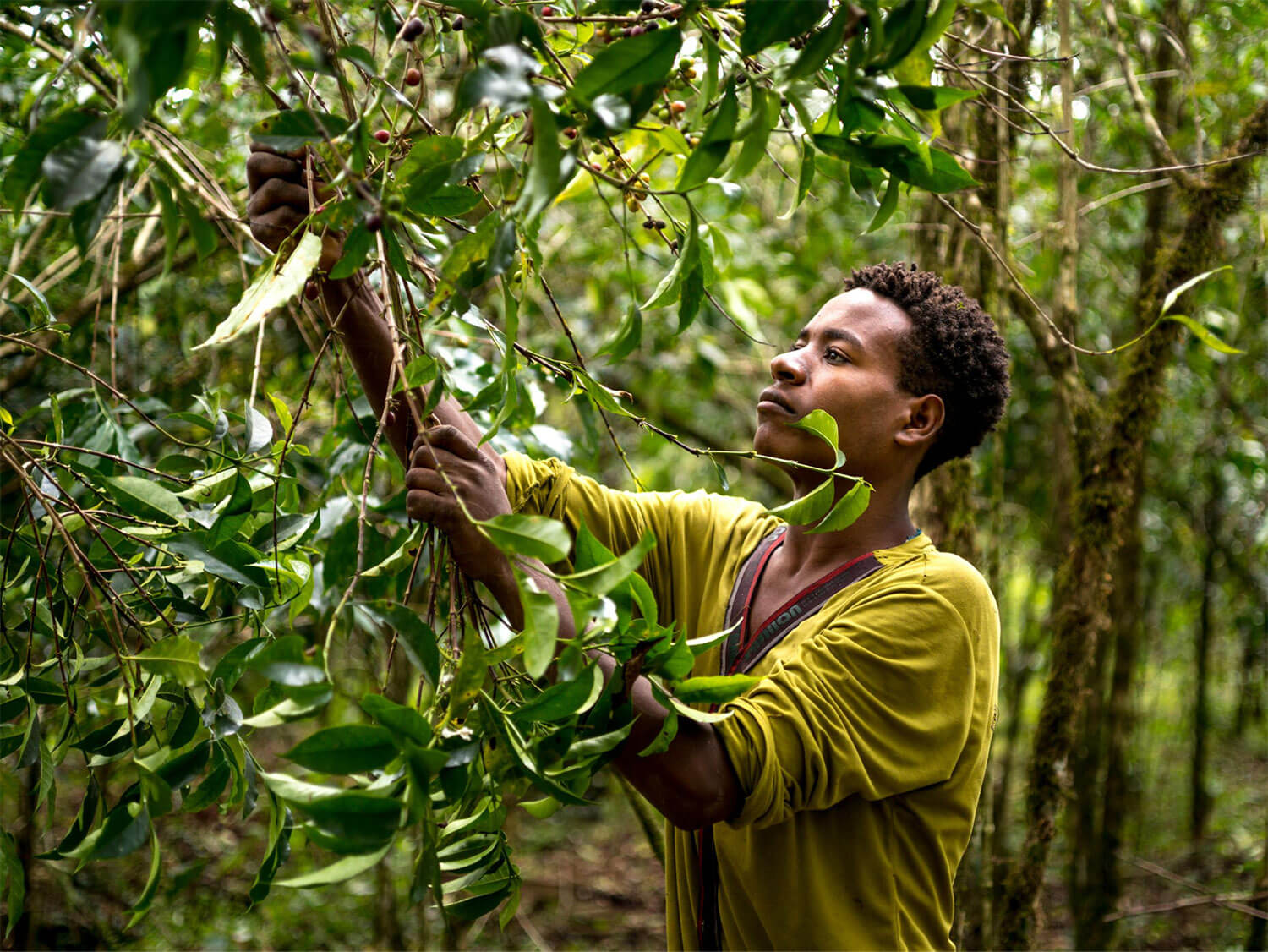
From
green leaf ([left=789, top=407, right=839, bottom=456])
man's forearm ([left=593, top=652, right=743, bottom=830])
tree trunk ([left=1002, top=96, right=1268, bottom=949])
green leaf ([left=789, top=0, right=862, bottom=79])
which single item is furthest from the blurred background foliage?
man's forearm ([left=593, top=652, right=743, bottom=830])

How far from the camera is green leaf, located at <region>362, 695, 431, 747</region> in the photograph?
0.79 m

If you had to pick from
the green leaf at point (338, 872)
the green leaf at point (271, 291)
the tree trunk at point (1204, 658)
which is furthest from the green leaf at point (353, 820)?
the tree trunk at point (1204, 658)

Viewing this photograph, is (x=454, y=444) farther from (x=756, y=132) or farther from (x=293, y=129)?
(x=756, y=132)

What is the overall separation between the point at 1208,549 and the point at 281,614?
447 centimetres

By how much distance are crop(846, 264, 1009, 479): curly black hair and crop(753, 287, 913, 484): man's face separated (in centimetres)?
3

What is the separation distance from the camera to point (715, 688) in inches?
39.1

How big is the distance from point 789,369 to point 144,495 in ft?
2.84

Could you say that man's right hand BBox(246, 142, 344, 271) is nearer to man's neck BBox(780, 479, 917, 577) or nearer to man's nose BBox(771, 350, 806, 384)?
man's nose BBox(771, 350, 806, 384)

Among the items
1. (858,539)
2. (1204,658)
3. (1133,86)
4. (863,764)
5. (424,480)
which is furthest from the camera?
(1204,658)

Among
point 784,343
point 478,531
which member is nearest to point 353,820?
point 478,531

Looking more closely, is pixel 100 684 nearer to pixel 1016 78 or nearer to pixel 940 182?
pixel 940 182

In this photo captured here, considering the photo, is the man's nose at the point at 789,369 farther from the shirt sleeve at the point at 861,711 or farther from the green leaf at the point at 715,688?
the green leaf at the point at 715,688

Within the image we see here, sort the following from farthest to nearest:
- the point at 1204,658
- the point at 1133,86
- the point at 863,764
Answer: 1. the point at 1204,658
2. the point at 1133,86
3. the point at 863,764

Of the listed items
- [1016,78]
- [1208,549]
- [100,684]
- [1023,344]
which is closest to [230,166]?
[100,684]
